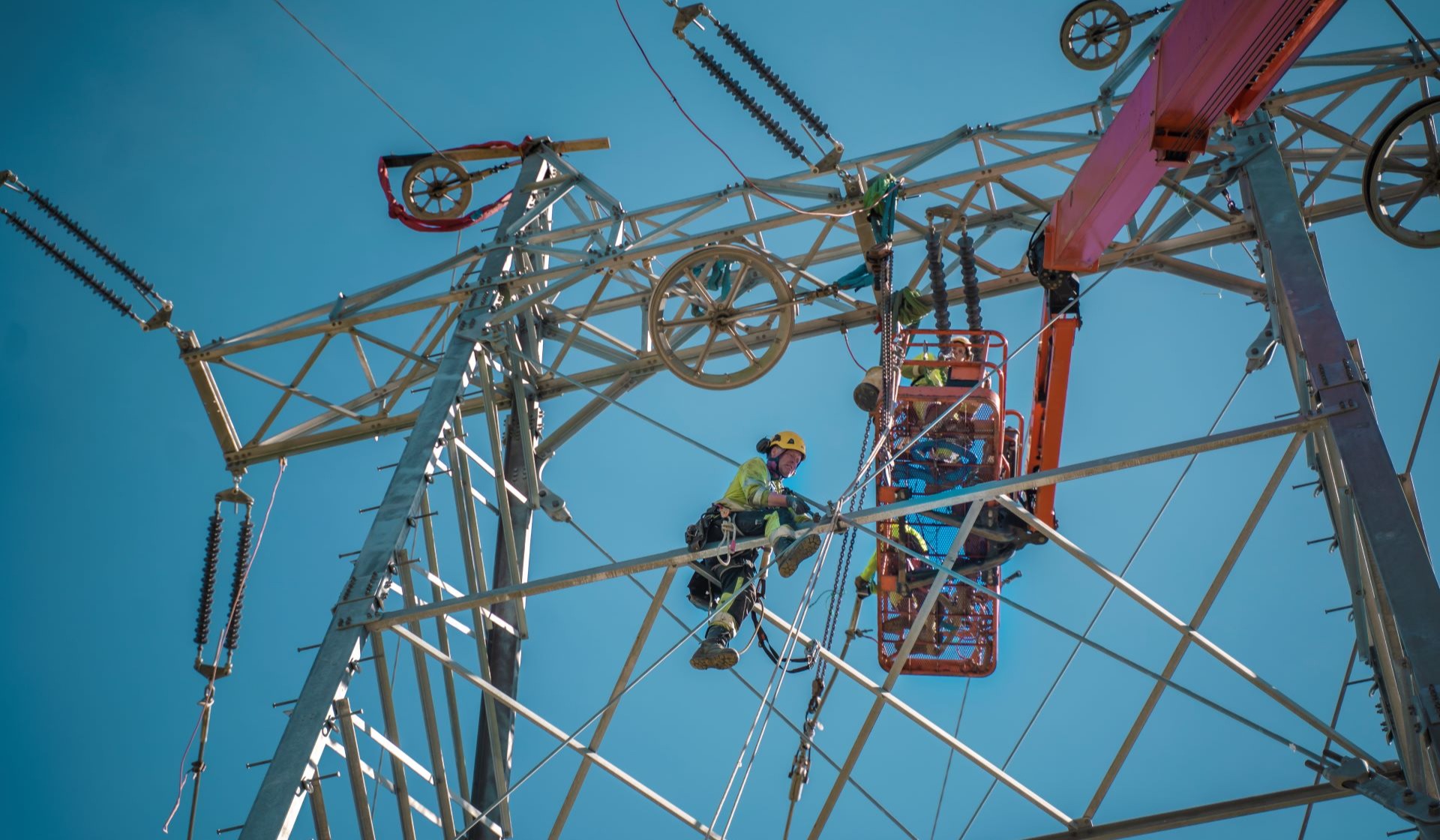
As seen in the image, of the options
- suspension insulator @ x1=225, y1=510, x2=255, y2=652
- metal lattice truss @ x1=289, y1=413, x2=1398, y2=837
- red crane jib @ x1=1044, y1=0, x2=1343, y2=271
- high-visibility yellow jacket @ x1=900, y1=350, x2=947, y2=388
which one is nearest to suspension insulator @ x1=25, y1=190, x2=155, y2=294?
suspension insulator @ x1=225, y1=510, x2=255, y2=652

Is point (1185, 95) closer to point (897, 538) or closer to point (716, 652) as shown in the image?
point (897, 538)

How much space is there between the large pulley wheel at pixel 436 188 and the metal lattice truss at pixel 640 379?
0.78m

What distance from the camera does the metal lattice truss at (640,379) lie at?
9.12 meters

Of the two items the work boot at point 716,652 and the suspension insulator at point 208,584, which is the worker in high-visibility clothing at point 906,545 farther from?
the suspension insulator at point 208,584

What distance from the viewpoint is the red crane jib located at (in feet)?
30.5

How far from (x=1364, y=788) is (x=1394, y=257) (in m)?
33.3

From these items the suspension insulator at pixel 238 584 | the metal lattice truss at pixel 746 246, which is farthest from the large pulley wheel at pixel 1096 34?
the suspension insulator at pixel 238 584

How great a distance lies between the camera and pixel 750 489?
460 inches

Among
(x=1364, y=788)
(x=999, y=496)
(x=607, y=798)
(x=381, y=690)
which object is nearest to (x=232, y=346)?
(x=381, y=690)

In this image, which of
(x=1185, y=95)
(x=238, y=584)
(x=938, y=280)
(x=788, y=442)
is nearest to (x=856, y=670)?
(x=788, y=442)

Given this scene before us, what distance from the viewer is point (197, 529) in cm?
4125

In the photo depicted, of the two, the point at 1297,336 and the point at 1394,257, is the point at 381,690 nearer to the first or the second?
the point at 1297,336

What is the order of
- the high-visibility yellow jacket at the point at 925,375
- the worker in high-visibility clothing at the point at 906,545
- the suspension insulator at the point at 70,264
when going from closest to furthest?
the worker in high-visibility clothing at the point at 906,545 → the high-visibility yellow jacket at the point at 925,375 → the suspension insulator at the point at 70,264

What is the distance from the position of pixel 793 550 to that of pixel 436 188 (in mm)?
6411
